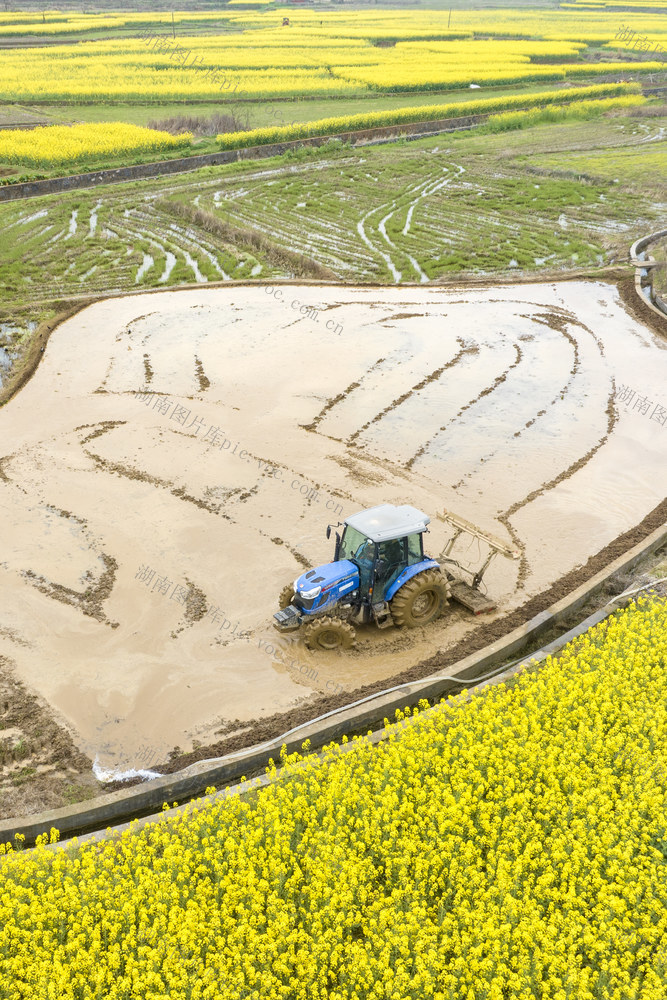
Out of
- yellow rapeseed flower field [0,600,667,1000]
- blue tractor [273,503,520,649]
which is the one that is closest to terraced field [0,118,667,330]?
blue tractor [273,503,520,649]

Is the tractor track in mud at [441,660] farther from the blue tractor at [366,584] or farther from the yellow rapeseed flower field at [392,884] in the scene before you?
the yellow rapeseed flower field at [392,884]

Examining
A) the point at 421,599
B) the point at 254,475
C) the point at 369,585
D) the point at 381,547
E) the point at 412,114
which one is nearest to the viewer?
the point at 381,547

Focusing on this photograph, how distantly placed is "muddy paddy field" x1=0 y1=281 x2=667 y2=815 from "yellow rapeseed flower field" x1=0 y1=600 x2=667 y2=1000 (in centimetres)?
A: 194

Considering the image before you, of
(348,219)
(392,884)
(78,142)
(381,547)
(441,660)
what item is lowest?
(441,660)

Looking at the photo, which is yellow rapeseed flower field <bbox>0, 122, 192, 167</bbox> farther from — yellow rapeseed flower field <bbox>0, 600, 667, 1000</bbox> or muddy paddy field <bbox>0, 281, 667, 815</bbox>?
yellow rapeseed flower field <bbox>0, 600, 667, 1000</bbox>

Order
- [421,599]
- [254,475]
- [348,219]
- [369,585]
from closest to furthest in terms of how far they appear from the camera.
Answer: [369,585] < [421,599] < [254,475] < [348,219]

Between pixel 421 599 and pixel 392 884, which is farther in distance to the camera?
pixel 421 599

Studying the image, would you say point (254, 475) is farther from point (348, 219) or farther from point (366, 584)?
point (348, 219)

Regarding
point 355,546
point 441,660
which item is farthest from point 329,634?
point 441,660

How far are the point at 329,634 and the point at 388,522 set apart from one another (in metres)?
1.90

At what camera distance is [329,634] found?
11.8 metres

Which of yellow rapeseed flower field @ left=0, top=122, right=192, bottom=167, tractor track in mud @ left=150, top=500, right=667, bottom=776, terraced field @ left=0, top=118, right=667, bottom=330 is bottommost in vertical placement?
tractor track in mud @ left=150, top=500, right=667, bottom=776

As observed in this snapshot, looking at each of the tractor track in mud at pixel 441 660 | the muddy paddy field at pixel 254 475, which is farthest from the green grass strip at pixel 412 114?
the tractor track in mud at pixel 441 660

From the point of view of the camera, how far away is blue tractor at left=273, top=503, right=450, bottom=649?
1170cm
